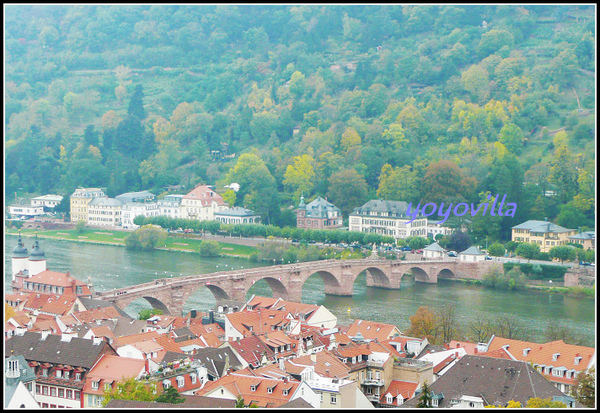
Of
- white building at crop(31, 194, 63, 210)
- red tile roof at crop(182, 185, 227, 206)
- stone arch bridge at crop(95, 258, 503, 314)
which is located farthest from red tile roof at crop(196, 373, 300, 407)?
white building at crop(31, 194, 63, 210)

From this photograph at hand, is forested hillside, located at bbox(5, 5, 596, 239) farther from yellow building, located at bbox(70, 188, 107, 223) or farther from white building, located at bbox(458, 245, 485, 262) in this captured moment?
white building, located at bbox(458, 245, 485, 262)

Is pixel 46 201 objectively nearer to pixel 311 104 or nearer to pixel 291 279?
pixel 311 104

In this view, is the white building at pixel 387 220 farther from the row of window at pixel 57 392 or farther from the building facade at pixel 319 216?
the row of window at pixel 57 392

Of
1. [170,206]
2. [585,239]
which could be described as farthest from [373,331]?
[170,206]

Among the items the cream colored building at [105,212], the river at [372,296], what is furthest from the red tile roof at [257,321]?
the cream colored building at [105,212]

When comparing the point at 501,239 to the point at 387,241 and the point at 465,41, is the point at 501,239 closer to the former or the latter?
the point at 387,241
